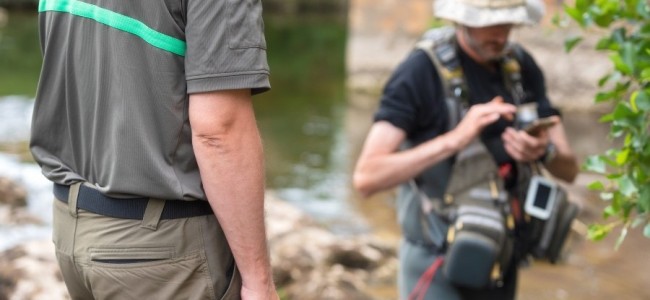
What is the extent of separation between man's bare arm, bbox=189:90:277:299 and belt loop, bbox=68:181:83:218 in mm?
273

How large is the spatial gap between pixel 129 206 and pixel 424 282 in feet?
3.86

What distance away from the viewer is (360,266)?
4.89m

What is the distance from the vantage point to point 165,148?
178cm

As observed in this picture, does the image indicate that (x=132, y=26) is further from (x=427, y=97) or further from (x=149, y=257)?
(x=427, y=97)

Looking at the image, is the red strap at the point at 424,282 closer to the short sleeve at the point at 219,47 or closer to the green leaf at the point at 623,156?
the green leaf at the point at 623,156

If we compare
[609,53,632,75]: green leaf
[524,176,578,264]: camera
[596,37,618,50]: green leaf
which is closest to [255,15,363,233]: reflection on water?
[524,176,578,264]: camera

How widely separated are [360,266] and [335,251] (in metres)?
0.26

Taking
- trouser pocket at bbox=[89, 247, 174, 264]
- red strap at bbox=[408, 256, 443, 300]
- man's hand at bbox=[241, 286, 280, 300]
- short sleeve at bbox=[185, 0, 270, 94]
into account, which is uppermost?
short sleeve at bbox=[185, 0, 270, 94]

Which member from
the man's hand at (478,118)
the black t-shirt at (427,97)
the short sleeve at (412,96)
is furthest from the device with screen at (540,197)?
the short sleeve at (412,96)

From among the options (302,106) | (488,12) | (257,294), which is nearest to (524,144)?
(488,12)

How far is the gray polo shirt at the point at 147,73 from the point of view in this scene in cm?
170

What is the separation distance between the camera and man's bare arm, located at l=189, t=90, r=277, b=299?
172 centimetres

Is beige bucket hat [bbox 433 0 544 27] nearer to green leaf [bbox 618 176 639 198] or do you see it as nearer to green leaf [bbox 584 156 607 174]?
green leaf [bbox 584 156 607 174]

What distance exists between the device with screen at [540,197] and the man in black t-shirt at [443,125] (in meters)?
0.08
